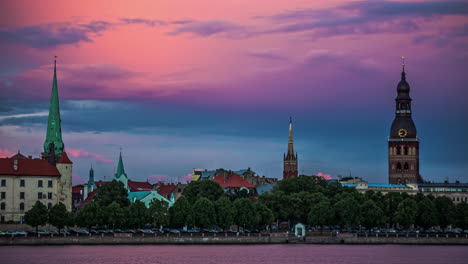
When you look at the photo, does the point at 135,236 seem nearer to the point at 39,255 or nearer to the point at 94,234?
the point at 94,234

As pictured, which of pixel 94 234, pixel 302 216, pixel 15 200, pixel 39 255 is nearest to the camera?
pixel 39 255

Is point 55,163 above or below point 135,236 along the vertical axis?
above

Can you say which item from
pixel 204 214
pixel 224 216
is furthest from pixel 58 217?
pixel 224 216

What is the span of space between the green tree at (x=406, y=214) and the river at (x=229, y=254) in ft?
66.4

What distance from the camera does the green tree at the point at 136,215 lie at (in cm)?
15188

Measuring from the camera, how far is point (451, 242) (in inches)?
6201

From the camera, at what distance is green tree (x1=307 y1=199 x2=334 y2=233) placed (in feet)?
538

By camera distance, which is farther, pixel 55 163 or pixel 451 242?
pixel 55 163

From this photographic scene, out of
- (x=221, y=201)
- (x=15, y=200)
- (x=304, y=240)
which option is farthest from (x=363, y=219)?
(x=15, y=200)

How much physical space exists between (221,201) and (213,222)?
18.6ft

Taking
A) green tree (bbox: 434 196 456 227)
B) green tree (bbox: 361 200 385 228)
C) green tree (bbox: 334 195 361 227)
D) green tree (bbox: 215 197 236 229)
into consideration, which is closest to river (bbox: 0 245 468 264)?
green tree (bbox: 215 197 236 229)

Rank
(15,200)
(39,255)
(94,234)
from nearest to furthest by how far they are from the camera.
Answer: (39,255), (94,234), (15,200)

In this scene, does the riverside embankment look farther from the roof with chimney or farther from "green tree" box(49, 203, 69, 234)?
the roof with chimney

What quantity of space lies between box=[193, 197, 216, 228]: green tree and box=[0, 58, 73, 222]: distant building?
23.0 metres
